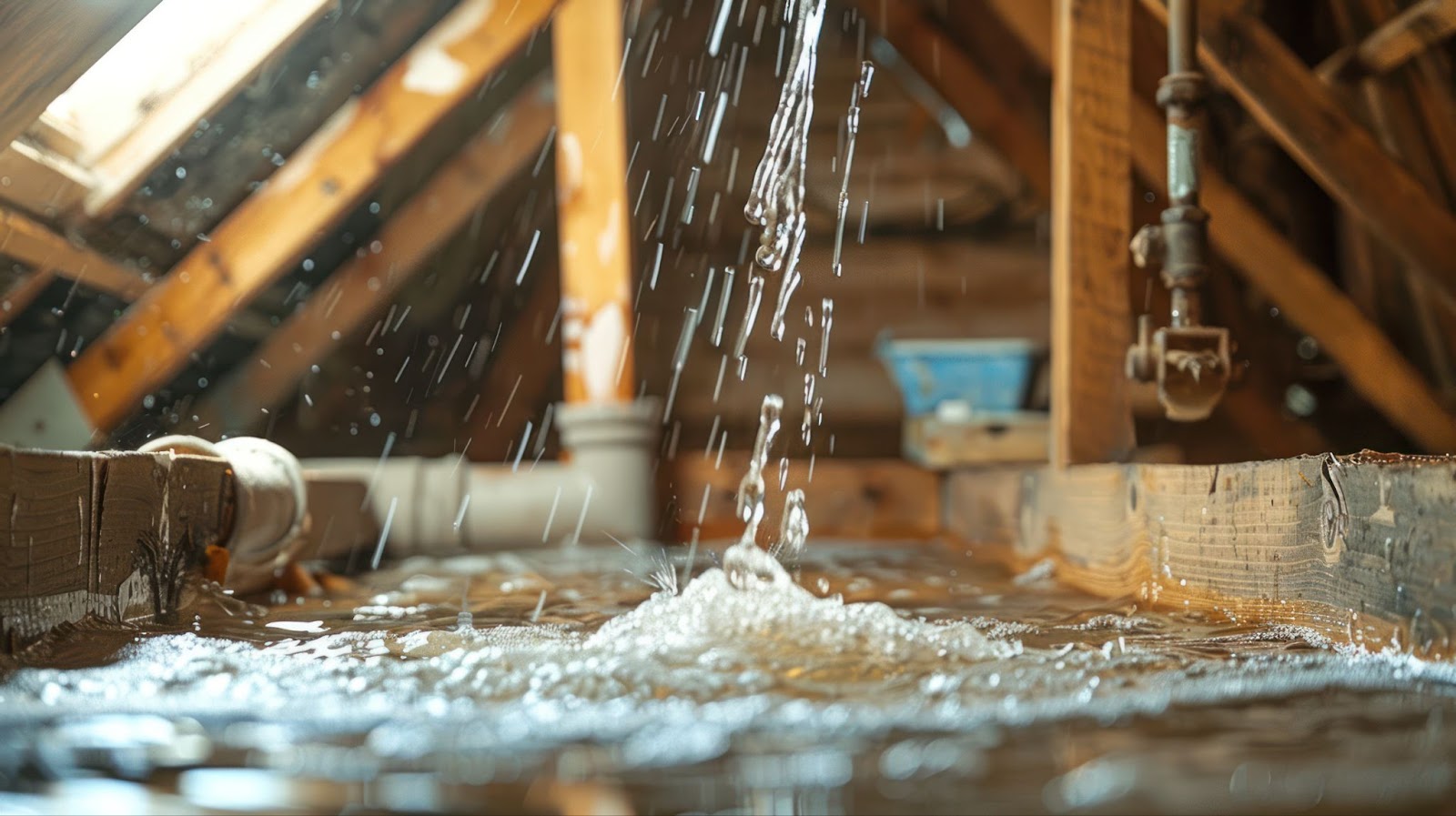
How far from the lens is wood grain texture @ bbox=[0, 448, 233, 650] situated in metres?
1.55

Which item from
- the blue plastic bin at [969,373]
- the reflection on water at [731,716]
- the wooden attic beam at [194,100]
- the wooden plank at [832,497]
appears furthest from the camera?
the blue plastic bin at [969,373]

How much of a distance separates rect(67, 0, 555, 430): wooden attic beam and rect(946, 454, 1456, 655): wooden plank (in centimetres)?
235

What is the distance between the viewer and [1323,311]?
3793 millimetres

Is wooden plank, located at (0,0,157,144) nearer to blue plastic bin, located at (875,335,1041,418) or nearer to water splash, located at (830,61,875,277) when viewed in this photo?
blue plastic bin, located at (875,335,1041,418)

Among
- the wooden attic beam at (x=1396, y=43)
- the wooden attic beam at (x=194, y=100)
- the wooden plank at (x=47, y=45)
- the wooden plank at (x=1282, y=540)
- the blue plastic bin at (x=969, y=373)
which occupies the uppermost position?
the wooden attic beam at (x=1396, y=43)

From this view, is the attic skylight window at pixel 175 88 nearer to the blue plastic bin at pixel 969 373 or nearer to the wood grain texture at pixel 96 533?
the wood grain texture at pixel 96 533

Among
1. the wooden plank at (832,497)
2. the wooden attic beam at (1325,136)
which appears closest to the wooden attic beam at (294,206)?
the wooden plank at (832,497)

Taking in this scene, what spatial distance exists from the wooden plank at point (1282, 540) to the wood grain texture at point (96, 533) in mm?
1750

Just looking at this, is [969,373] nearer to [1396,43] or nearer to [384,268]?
[1396,43]

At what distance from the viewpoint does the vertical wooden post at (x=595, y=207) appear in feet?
13.0

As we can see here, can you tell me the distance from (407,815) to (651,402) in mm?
3198

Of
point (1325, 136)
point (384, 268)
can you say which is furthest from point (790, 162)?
point (1325, 136)

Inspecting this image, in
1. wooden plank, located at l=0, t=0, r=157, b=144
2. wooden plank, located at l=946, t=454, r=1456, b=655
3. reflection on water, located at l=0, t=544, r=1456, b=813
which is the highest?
wooden plank, located at l=0, t=0, r=157, b=144

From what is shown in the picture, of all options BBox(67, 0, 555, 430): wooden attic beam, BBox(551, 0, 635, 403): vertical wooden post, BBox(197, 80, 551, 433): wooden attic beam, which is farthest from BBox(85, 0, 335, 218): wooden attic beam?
BBox(197, 80, 551, 433): wooden attic beam
